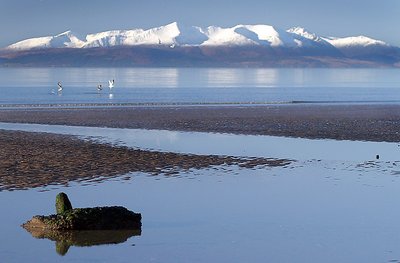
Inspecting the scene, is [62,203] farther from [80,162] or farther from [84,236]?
[80,162]

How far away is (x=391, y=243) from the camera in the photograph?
16547 millimetres

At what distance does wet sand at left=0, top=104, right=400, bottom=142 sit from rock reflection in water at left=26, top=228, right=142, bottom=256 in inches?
907

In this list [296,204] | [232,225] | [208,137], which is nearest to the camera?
[232,225]

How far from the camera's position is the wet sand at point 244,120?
4238 centimetres

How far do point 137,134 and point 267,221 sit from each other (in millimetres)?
23489

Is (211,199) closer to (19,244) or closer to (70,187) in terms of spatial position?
(70,187)

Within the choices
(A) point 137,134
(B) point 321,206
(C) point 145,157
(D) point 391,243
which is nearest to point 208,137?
(A) point 137,134

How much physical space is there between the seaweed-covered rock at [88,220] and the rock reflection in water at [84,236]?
0.12m

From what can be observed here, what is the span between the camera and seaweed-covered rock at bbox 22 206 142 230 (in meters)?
17.7

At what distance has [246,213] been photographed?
770 inches

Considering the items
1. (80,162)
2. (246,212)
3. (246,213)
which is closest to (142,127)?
(80,162)

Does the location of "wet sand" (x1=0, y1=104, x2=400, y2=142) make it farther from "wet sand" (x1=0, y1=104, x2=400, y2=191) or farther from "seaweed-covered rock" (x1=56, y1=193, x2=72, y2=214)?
"seaweed-covered rock" (x1=56, y1=193, x2=72, y2=214)

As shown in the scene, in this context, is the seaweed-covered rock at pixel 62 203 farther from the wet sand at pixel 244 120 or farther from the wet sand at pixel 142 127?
the wet sand at pixel 244 120

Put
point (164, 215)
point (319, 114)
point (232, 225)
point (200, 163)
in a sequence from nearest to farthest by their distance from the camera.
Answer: point (232, 225) → point (164, 215) → point (200, 163) → point (319, 114)
